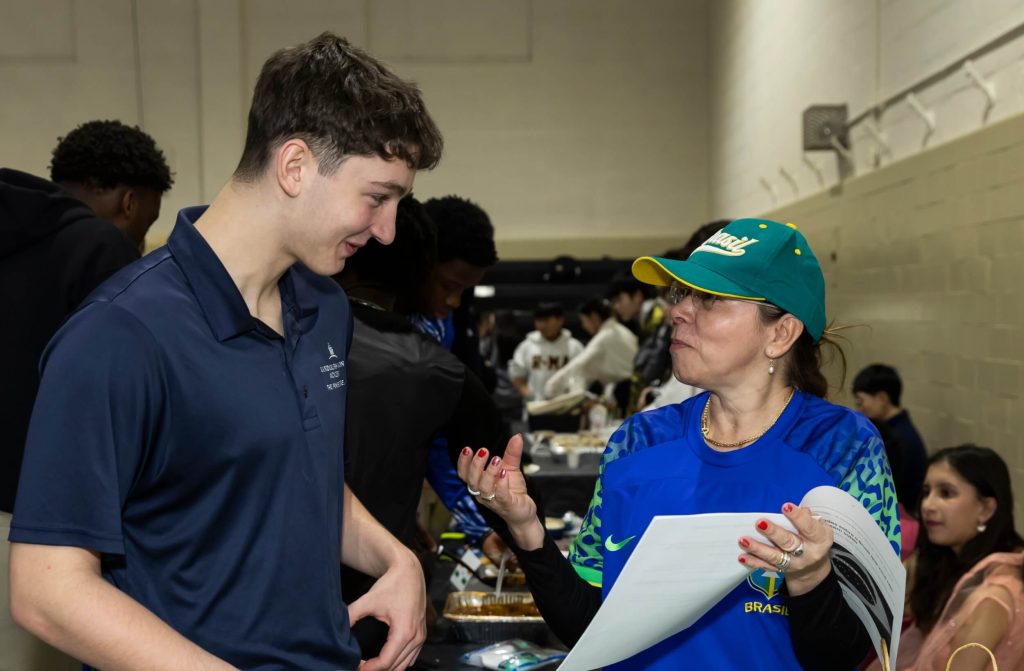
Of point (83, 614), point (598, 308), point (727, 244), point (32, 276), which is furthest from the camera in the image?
point (598, 308)

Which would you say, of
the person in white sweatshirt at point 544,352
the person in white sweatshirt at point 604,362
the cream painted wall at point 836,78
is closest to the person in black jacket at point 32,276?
the cream painted wall at point 836,78

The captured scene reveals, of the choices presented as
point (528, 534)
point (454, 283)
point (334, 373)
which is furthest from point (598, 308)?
point (334, 373)

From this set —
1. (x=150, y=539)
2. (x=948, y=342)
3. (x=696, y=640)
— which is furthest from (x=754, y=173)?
(x=150, y=539)

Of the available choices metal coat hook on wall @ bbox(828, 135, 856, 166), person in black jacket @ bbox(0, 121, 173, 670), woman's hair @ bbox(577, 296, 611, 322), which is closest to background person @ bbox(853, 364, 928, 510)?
metal coat hook on wall @ bbox(828, 135, 856, 166)

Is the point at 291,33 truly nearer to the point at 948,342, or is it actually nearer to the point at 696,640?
the point at 948,342

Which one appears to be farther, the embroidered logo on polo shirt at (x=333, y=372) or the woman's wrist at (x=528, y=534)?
the woman's wrist at (x=528, y=534)

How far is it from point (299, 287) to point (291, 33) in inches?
370

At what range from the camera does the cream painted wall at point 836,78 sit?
3771mm

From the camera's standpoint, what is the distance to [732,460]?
1.52 metres

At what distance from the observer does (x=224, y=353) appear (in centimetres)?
108

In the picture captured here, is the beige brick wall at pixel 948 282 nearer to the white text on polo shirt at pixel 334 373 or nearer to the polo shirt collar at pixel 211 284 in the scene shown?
the white text on polo shirt at pixel 334 373

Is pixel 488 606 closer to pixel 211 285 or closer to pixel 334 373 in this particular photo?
pixel 334 373

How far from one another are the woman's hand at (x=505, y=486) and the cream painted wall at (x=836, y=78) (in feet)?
9.21

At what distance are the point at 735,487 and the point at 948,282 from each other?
2.98 metres
